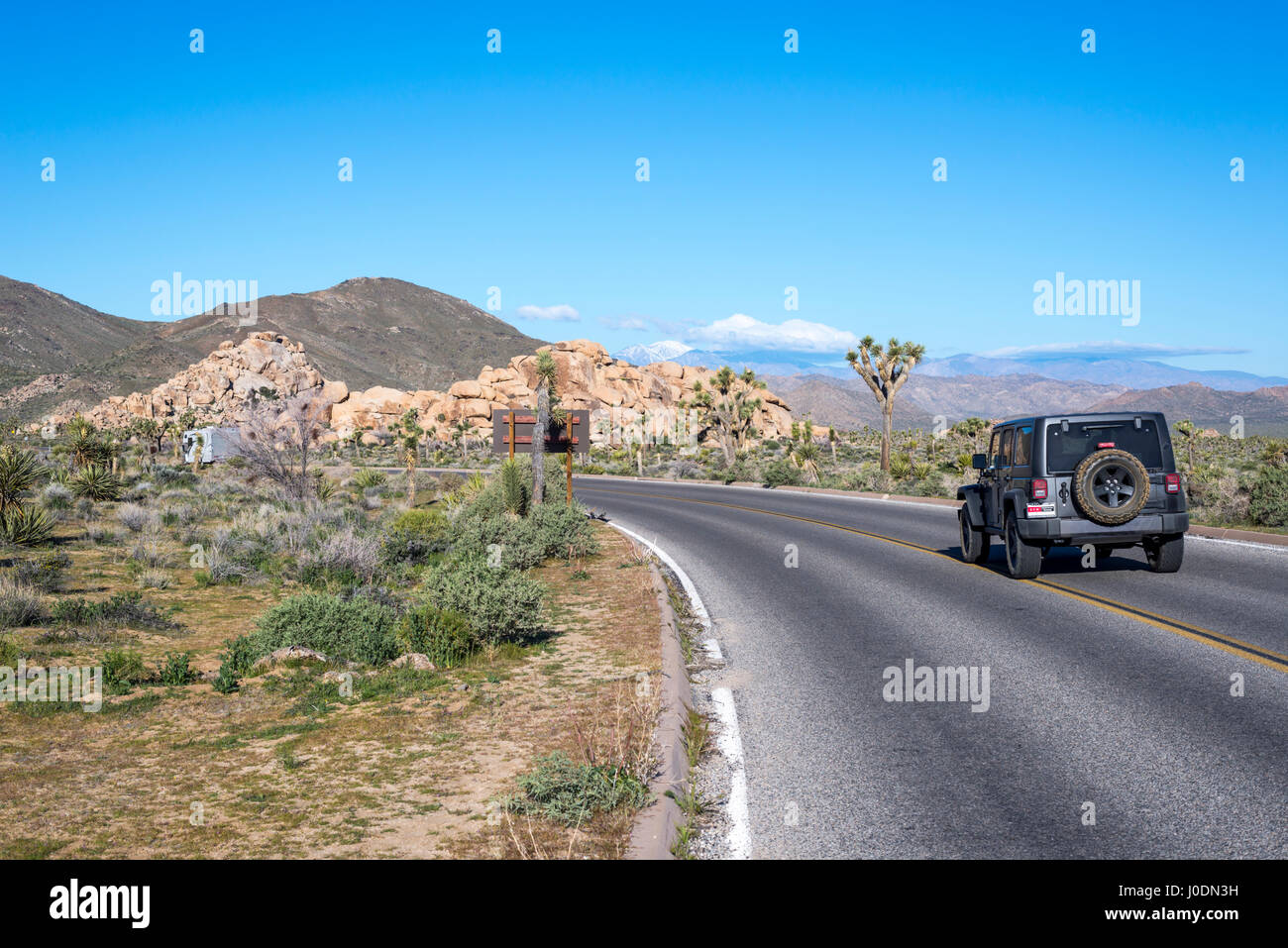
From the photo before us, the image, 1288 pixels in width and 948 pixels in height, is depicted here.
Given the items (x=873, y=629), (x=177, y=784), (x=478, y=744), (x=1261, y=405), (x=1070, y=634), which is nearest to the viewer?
(x=177, y=784)

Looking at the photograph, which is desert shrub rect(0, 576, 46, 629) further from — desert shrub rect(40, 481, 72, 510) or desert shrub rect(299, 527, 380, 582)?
desert shrub rect(40, 481, 72, 510)

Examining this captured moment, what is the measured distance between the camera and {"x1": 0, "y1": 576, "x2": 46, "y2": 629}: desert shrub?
34.4 ft

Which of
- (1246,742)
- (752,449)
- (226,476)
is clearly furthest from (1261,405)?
(1246,742)

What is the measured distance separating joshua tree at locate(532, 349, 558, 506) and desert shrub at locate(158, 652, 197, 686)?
14571 mm

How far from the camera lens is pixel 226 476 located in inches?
1523

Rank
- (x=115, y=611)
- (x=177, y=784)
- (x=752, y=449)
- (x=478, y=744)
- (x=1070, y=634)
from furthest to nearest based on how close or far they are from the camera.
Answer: (x=752, y=449) → (x=115, y=611) → (x=1070, y=634) → (x=478, y=744) → (x=177, y=784)

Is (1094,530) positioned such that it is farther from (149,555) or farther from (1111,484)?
(149,555)

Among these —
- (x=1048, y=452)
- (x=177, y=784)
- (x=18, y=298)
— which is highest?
(x=18, y=298)

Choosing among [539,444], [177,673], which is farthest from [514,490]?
[177,673]

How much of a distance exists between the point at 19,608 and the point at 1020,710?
1102cm

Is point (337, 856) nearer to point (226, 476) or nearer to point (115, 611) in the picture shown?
point (115, 611)

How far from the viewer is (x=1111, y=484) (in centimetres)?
1186

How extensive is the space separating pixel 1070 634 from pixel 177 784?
8117 millimetres

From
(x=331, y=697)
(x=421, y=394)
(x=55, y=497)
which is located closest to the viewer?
(x=331, y=697)
